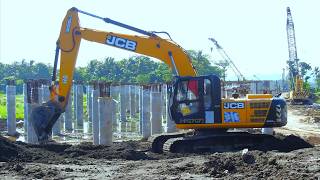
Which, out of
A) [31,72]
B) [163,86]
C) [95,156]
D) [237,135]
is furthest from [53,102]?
[31,72]

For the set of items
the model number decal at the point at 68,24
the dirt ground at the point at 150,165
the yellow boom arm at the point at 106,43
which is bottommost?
the dirt ground at the point at 150,165

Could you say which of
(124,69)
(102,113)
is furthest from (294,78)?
(102,113)

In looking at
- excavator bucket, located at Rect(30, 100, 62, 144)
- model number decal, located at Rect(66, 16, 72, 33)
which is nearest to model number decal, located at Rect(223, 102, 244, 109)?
excavator bucket, located at Rect(30, 100, 62, 144)

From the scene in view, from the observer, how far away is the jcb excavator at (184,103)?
14.6 meters

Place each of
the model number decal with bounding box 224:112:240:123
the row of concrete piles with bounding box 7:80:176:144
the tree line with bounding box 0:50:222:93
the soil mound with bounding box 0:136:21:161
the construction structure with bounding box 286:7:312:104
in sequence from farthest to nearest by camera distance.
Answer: the tree line with bounding box 0:50:222:93 → the construction structure with bounding box 286:7:312:104 → the row of concrete piles with bounding box 7:80:176:144 → the model number decal with bounding box 224:112:240:123 → the soil mound with bounding box 0:136:21:161

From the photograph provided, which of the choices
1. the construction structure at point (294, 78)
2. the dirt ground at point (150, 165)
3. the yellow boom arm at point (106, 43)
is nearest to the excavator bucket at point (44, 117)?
the yellow boom arm at point (106, 43)

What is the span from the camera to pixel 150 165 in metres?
11.9

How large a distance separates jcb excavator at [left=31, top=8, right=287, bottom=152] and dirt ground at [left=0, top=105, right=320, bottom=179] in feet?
Result: 3.61

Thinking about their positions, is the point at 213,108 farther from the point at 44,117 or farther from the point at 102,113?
the point at 102,113

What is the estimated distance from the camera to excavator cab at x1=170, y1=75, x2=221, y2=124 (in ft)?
47.6

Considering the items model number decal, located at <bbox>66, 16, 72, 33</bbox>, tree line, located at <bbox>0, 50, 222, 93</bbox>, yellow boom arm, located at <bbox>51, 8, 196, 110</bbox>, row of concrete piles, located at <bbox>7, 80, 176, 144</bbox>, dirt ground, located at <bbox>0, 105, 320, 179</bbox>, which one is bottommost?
dirt ground, located at <bbox>0, 105, 320, 179</bbox>

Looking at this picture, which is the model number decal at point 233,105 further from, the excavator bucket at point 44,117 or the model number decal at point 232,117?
the excavator bucket at point 44,117

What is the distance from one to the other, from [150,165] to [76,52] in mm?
5508

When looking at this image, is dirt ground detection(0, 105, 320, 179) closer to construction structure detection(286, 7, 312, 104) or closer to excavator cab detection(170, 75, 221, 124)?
excavator cab detection(170, 75, 221, 124)
